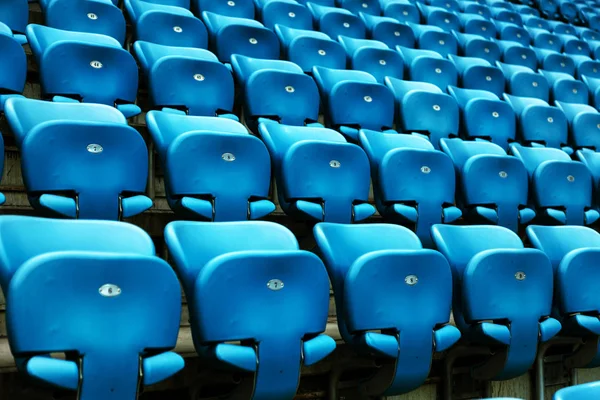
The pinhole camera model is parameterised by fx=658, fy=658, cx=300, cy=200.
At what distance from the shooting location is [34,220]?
497mm

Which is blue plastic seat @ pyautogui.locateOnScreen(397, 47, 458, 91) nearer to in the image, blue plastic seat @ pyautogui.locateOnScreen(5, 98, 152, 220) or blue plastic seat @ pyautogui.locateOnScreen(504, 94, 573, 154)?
blue plastic seat @ pyautogui.locateOnScreen(504, 94, 573, 154)

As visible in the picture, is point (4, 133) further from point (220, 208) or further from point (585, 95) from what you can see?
point (585, 95)

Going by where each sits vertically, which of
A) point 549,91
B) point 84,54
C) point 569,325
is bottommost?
point 569,325

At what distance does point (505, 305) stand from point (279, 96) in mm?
498

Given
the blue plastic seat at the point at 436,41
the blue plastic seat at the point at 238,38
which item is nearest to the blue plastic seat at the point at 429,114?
the blue plastic seat at the point at 238,38

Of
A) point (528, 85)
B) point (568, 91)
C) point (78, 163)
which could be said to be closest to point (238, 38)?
point (78, 163)

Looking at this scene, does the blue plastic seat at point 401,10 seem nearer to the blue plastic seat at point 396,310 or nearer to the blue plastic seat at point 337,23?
the blue plastic seat at point 337,23

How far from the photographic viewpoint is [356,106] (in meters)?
1.05

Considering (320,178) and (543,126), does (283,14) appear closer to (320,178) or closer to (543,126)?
(543,126)

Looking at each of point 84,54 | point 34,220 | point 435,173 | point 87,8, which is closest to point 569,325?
point 435,173

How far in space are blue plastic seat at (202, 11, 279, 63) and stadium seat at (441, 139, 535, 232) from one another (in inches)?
17.4

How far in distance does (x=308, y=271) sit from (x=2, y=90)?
497 millimetres

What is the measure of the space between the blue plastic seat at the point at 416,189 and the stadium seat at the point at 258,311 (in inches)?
12.7

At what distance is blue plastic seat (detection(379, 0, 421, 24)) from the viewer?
173 centimetres
